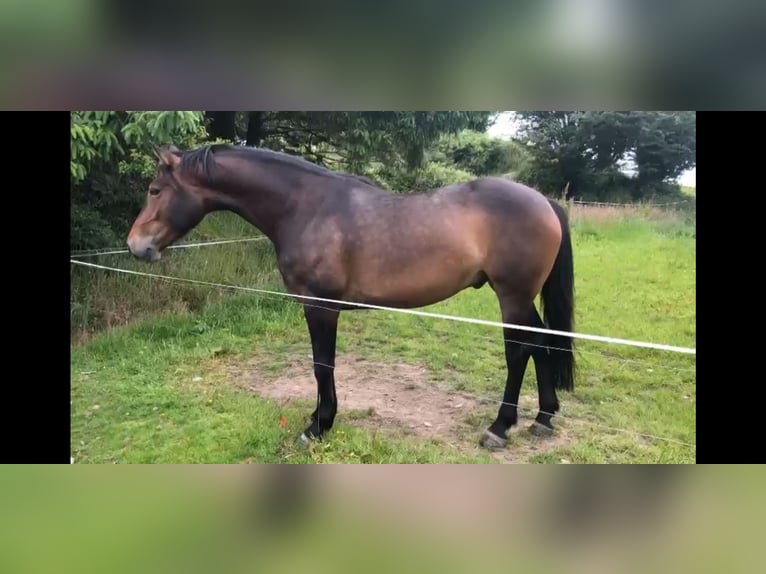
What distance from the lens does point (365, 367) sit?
295 cm

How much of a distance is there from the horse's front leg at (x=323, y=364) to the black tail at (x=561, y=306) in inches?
41.5

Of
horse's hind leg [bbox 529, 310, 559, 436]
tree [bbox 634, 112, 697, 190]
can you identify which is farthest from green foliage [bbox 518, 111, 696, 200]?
horse's hind leg [bbox 529, 310, 559, 436]

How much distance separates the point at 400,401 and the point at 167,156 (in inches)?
66.2

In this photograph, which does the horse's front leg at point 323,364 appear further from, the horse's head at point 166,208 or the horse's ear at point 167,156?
the horse's ear at point 167,156

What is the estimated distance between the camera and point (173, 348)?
3.00 meters

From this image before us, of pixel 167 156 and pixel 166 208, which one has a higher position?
pixel 167 156

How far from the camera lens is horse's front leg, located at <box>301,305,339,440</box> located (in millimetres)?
2820

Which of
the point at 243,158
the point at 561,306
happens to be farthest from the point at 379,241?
the point at 561,306

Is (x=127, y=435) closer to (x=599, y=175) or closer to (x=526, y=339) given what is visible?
(x=526, y=339)

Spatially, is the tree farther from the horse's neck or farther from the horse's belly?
the horse's neck

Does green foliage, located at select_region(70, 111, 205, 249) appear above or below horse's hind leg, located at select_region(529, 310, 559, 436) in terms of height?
above

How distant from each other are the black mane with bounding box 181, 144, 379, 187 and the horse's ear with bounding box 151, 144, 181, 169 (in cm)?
3

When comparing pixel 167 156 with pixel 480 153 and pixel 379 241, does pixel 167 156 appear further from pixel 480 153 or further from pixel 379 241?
pixel 480 153
